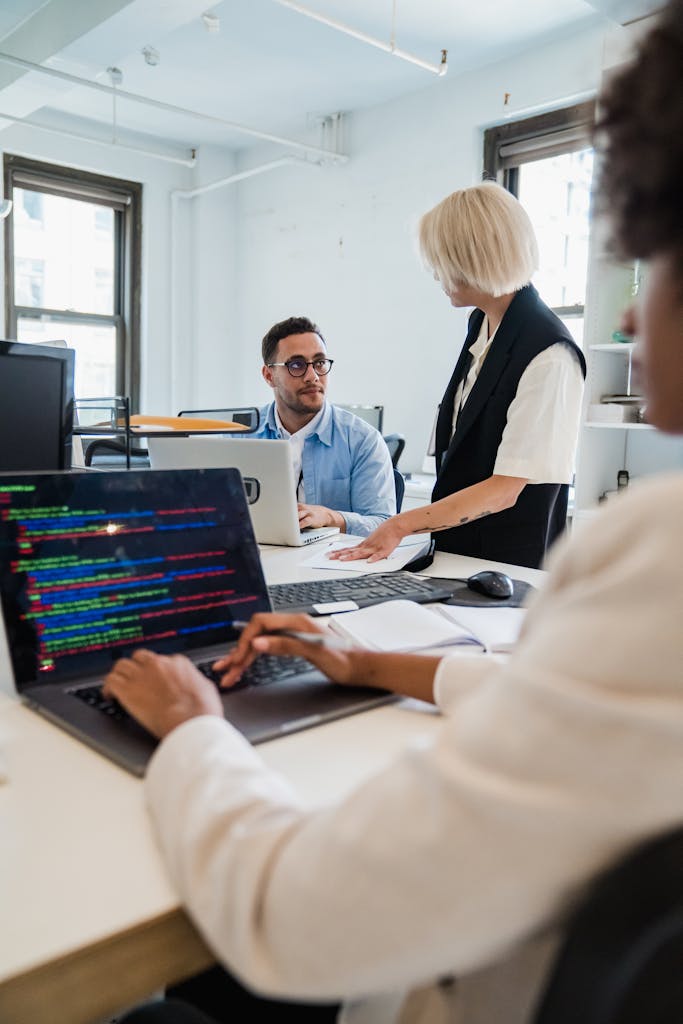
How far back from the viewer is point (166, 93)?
15.6ft

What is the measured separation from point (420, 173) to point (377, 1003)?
15.1 ft

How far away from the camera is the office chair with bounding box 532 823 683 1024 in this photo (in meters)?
0.37

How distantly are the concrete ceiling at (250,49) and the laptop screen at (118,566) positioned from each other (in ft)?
10.1

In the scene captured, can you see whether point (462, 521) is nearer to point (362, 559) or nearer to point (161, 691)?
point (362, 559)

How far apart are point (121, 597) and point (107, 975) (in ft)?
1.50

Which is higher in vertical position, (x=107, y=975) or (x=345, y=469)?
(x=345, y=469)

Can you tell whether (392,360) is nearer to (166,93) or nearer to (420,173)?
(420,173)

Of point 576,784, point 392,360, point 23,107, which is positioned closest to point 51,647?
point 576,784

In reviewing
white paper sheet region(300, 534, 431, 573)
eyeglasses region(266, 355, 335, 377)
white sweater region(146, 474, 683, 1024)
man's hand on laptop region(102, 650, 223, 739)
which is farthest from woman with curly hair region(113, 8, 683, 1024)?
eyeglasses region(266, 355, 335, 377)

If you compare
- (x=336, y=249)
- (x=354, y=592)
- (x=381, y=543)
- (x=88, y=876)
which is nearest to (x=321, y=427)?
(x=381, y=543)

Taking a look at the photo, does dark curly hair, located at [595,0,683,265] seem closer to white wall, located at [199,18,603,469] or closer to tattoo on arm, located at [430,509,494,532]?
tattoo on arm, located at [430,509,494,532]

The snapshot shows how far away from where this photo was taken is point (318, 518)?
6.95ft

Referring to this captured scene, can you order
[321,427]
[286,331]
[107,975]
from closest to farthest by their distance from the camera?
[107,975], [321,427], [286,331]

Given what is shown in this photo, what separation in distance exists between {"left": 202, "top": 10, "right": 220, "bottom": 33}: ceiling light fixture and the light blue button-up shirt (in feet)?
7.46
